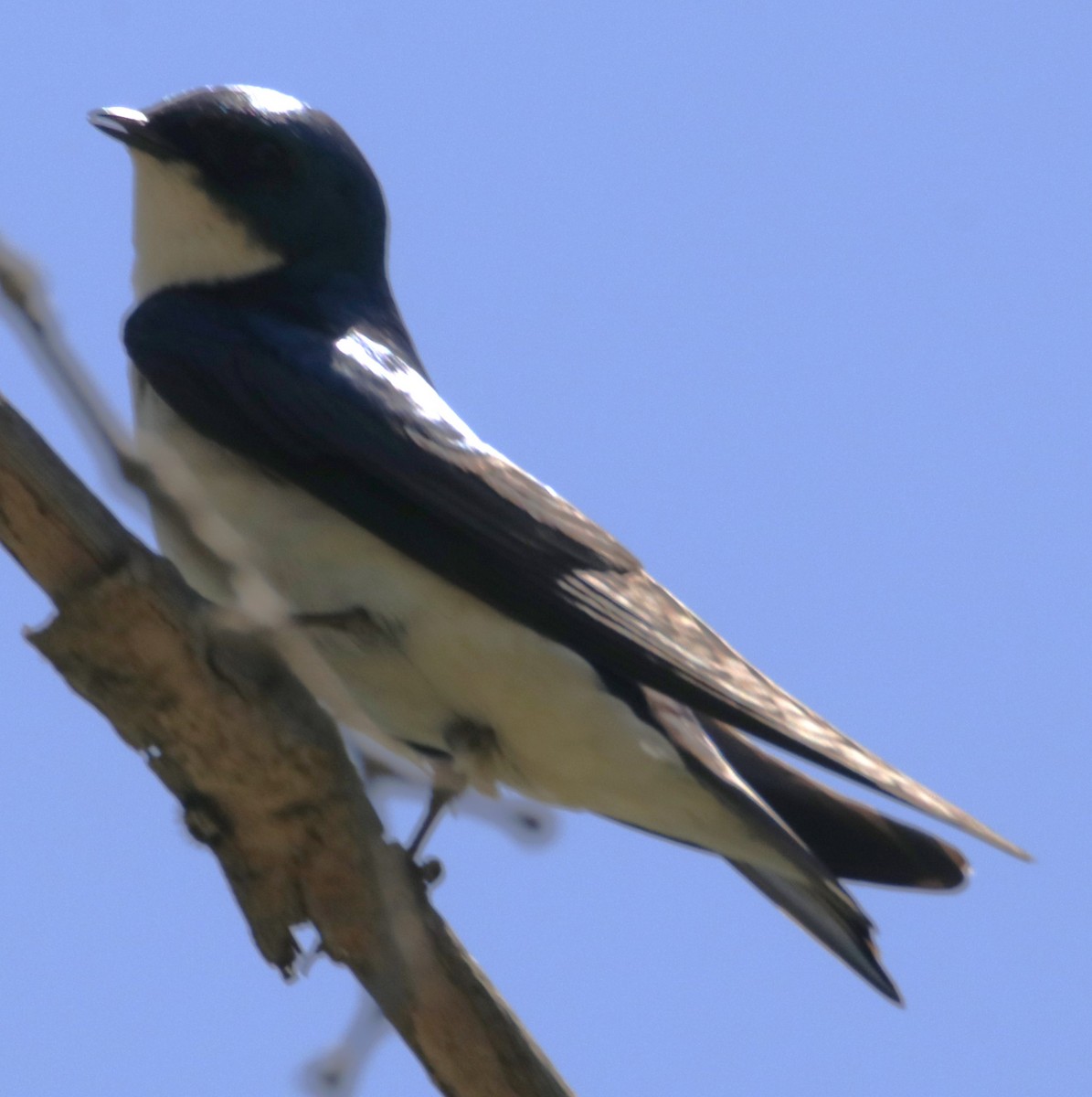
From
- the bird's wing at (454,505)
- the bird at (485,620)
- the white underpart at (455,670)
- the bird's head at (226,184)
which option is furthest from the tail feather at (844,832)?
the bird's head at (226,184)

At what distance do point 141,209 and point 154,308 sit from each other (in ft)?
1.12

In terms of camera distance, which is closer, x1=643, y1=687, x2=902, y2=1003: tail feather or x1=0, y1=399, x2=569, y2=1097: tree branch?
x1=0, y1=399, x2=569, y2=1097: tree branch

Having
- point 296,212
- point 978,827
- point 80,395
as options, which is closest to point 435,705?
point 978,827

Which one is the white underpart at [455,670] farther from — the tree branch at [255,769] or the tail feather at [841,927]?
the tree branch at [255,769]

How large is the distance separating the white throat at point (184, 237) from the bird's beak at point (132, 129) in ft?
0.09

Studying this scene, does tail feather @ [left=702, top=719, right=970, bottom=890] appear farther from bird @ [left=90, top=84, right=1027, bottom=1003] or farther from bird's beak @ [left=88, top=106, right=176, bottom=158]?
bird's beak @ [left=88, top=106, right=176, bottom=158]

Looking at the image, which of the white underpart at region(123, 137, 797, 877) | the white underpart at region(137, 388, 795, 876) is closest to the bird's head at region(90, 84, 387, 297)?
the white underpart at region(123, 137, 797, 877)

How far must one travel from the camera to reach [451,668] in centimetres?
329

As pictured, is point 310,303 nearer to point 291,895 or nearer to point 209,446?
point 209,446

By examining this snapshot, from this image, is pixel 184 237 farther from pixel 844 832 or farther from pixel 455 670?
pixel 844 832

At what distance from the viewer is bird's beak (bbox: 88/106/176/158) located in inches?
153

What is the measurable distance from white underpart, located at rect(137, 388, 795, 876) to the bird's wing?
1.7 inches

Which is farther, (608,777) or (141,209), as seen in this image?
(141,209)

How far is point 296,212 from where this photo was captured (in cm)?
405
